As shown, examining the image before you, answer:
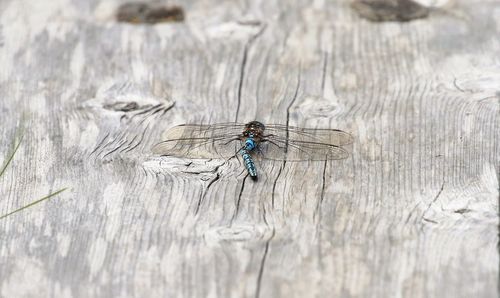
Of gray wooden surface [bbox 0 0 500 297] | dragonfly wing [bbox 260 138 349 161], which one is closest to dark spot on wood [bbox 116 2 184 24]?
gray wooden surface [bbox 0 0 500 297]

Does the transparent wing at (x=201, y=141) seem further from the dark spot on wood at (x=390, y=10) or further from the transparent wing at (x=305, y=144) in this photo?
the dark spot on wood at (x=390, y=10)

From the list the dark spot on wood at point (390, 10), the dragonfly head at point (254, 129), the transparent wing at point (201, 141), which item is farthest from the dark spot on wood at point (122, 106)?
the dark spot on wood at point (390, 10)

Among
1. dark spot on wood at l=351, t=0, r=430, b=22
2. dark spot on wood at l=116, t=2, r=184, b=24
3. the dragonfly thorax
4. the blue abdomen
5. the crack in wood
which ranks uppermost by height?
dark spot on wood at l=351, t=0, r=430, b=22

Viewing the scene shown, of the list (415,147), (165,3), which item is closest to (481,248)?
(415,147)

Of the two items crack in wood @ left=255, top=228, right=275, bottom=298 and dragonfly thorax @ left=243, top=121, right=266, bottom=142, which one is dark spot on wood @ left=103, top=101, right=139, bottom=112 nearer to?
dragonfly thorax @ left=243, top=121, right=266, bottom=142

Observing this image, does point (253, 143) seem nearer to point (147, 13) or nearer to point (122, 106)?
point (122, 106)

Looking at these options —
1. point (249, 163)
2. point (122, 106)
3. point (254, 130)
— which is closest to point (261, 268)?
point (249, 163)

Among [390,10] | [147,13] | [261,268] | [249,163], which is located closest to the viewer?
[261,268]
